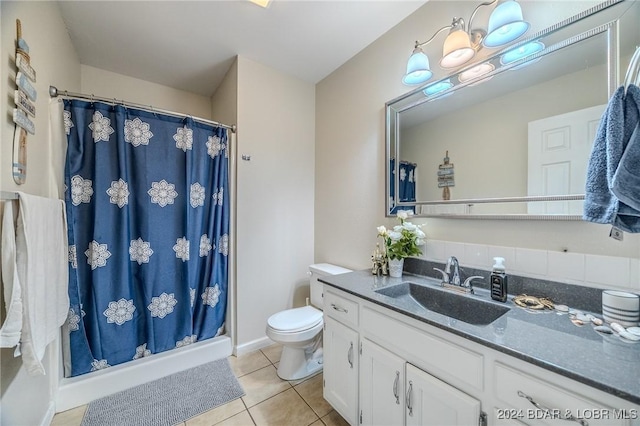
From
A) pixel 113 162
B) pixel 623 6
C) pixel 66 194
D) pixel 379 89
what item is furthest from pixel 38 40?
pixel 623 6

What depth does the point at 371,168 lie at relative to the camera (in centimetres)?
193

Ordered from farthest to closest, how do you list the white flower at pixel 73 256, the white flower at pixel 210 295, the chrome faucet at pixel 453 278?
the white flower at pixel 210 295
the white flower at pixel 73 256
the chrome faucet at pixel 453 278

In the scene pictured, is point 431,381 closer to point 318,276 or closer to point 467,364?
point 467,364

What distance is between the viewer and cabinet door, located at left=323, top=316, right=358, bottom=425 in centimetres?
126

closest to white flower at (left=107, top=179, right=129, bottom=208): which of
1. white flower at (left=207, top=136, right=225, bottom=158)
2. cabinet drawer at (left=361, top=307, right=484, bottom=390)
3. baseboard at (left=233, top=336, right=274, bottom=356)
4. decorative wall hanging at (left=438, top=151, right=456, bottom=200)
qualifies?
white flower at (left=207, top=136, right=225, bottom=158)

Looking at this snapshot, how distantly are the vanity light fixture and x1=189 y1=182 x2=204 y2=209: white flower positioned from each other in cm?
175

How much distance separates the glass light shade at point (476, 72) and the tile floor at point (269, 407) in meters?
2.11

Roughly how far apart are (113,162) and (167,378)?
1630mm

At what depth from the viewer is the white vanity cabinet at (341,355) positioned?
1266mm

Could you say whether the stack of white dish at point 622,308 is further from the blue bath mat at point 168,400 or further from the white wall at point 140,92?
the white wall at point 140,92

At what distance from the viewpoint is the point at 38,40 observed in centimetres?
128

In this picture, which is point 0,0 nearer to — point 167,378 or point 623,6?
point 167,378

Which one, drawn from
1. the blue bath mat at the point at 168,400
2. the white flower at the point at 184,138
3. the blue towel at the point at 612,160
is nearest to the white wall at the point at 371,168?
the blue towel at the point at 612,160

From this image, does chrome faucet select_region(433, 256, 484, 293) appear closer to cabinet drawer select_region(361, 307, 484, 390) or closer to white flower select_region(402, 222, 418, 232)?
white flower select_region(402, 222, 418, 232)
